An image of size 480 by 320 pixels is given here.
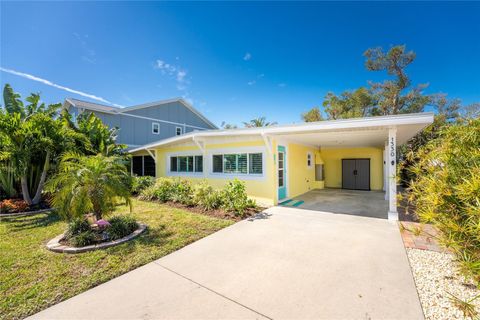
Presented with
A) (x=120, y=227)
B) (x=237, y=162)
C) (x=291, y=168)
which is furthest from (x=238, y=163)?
(x=120, y=227)

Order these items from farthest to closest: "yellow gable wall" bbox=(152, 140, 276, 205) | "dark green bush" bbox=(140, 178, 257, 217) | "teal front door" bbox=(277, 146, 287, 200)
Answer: "teal front door" bbox=(277, 146, 287, 200) → "yellow gable wall" bbox=(152, 140, 276, 205) → "dark green bush" bbox=(140, 178, 257, 217)

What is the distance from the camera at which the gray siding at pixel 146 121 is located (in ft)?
52.2

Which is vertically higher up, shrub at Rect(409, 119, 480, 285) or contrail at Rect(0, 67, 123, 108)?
contrail at Rect(0, 67, 123, 108)

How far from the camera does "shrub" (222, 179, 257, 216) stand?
6.94 meters

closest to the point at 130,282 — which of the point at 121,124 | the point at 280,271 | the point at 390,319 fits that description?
the point at 280,271

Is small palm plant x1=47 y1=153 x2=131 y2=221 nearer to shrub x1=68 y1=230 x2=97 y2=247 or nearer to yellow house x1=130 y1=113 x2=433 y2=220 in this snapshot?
shrub x1=68 y1=230 x2=97 y2=247

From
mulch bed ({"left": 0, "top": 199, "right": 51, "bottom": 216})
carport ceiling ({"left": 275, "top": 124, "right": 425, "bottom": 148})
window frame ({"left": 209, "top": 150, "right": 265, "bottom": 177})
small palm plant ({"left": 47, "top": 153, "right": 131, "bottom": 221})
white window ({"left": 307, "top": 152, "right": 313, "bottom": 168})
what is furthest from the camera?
white window ({"left": 307, "top": 152, "right": 313, "bottom": 168})

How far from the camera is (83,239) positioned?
432cm

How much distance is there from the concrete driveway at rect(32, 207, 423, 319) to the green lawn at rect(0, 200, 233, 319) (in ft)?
0.96

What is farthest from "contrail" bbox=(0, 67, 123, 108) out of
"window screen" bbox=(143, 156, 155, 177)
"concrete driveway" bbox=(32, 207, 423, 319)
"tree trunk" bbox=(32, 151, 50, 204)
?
"concrete driveway" bbox=(32, 207, 423, 319)

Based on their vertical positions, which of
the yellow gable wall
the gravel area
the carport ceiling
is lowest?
the gravel area

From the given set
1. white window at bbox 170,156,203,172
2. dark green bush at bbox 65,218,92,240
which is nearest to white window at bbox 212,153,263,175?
white window at bbox 170,156,203,172

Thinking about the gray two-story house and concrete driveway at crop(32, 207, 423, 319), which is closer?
concrete driveway at crop(32, 207, 423, 319)

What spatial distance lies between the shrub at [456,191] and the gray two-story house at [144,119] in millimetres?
15395
